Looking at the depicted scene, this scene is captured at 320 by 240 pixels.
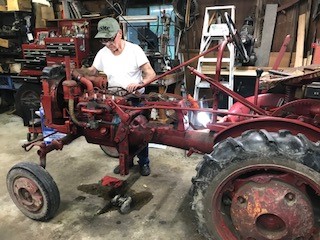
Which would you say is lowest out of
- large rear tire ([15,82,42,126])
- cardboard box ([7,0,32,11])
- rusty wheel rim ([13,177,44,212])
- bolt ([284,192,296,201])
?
rusty wheel rim ([13,177,44,212])

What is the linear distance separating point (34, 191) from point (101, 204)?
56cm

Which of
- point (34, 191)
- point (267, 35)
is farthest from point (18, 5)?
point (267, 35)

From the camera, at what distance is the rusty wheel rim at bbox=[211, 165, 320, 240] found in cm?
151

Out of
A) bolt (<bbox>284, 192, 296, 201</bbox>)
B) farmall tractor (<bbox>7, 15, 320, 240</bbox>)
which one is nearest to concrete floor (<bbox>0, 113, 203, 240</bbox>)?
farmall tractor (<bbox>7, 15, 320, 240</bbox>)

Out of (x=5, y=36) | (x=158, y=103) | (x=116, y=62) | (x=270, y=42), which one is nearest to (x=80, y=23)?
(x=5, y=36)

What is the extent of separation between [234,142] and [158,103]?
743 mm

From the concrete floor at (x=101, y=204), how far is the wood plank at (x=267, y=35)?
191cm

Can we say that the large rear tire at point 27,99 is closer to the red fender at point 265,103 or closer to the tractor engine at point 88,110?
the tractor engine at point 88,110

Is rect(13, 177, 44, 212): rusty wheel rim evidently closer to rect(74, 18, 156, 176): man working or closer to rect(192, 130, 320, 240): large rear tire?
rect(74, 18, 156, 176): man working

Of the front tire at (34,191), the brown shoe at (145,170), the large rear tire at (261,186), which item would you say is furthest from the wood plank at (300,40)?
the front tire at (34,191)

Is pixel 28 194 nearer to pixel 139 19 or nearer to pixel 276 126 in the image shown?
pixel 276 126

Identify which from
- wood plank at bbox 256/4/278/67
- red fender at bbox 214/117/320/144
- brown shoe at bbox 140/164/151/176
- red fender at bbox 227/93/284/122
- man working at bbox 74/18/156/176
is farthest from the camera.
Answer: wood plank at bbox 256/4/278/67

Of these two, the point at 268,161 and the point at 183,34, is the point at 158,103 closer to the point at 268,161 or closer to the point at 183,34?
the point at 268,161

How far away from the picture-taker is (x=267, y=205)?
154 cm
